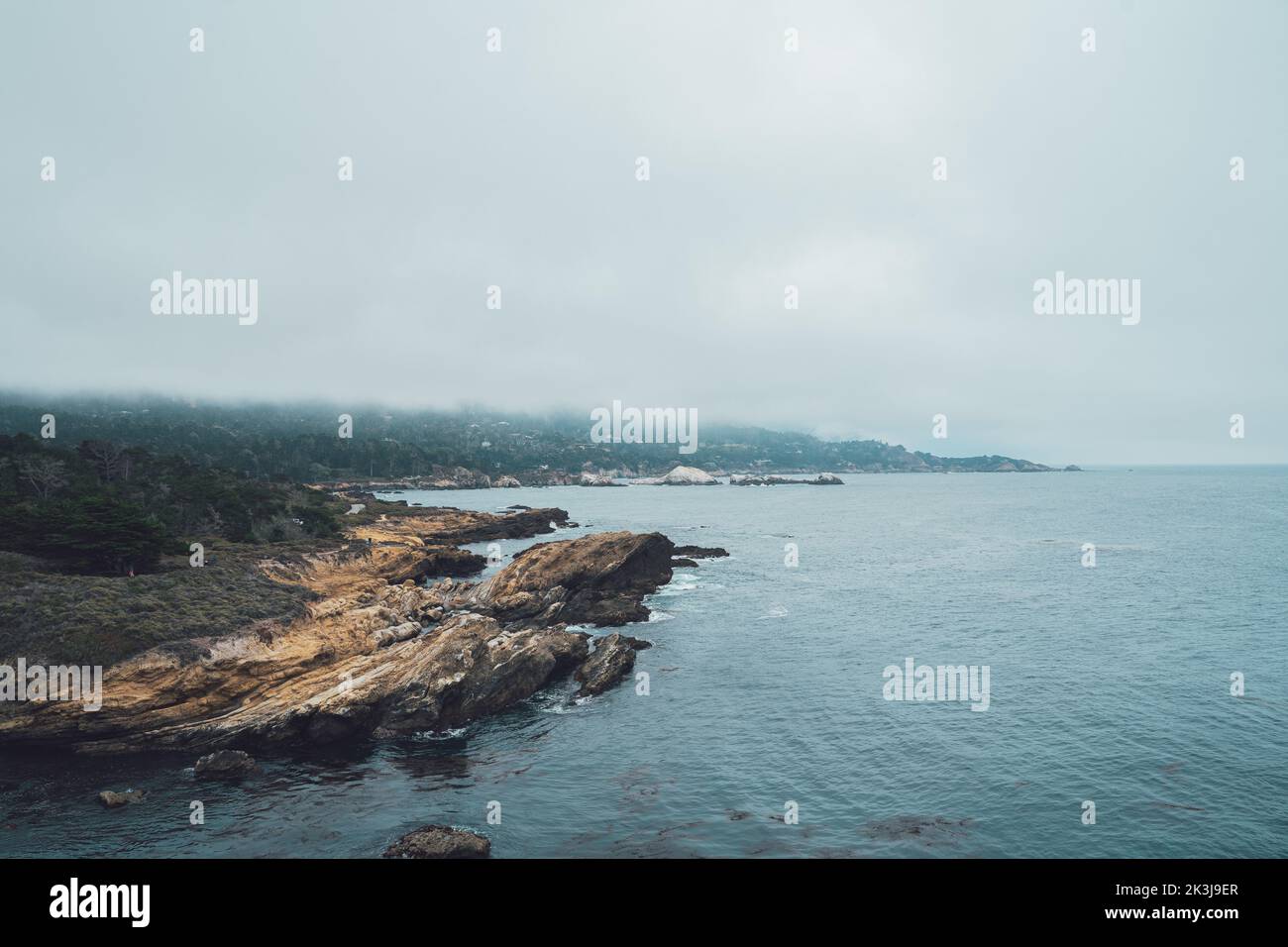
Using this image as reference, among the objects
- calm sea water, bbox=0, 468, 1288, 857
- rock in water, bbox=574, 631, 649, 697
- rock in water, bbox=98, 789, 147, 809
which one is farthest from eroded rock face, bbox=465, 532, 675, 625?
rock in water, bbox=98, 789, 147, 809

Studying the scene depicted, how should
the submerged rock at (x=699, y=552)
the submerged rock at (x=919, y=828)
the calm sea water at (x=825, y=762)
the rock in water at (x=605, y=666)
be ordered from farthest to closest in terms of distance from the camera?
the submerged rock at (x=699, y=552) → the rock in water at (x=605, y=666) → the calm sea water at (x=825, y=762) → the submerged rock at (x=919, y=828)

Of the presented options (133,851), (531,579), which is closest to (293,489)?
(531,579)

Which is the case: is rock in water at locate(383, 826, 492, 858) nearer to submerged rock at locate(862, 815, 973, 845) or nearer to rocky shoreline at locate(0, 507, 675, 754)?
rocky shoreline at locate(0, 507, 675, 754)
